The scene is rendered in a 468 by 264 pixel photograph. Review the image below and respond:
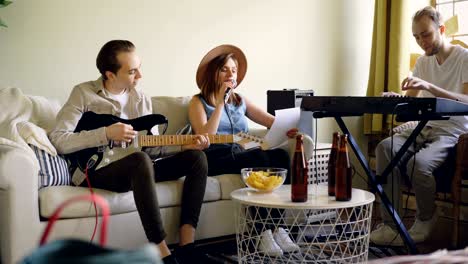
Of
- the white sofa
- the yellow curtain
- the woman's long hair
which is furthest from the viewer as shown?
the yellow curtain

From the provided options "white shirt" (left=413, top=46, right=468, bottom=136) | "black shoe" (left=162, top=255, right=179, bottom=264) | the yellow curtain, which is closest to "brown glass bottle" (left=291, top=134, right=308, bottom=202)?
"black shoe" (left=162, top=255, right=179, bottom=264)

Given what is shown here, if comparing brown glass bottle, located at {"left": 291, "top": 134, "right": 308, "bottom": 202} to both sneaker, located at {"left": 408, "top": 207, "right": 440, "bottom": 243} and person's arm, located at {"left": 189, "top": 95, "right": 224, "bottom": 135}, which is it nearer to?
person's arm, located at {"left": 189, "top": 95, "right": 224, "bottom": 135}

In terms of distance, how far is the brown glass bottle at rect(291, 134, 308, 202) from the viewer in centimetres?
190

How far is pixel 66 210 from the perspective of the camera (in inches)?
83.6

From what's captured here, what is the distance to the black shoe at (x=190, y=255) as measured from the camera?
220 cm

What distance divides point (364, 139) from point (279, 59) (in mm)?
957

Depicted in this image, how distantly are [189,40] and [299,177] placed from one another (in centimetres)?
168

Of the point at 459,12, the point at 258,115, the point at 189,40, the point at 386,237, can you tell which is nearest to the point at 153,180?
the point at 258,115

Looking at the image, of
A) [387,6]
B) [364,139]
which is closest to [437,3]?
[387,6]

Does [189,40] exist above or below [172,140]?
above

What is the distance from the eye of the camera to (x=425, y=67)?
118 inches

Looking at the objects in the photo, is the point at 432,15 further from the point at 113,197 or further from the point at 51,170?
the point at 51,170

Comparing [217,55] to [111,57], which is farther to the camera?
[217,55]

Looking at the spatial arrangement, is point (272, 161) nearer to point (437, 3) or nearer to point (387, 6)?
point (387, 6)
